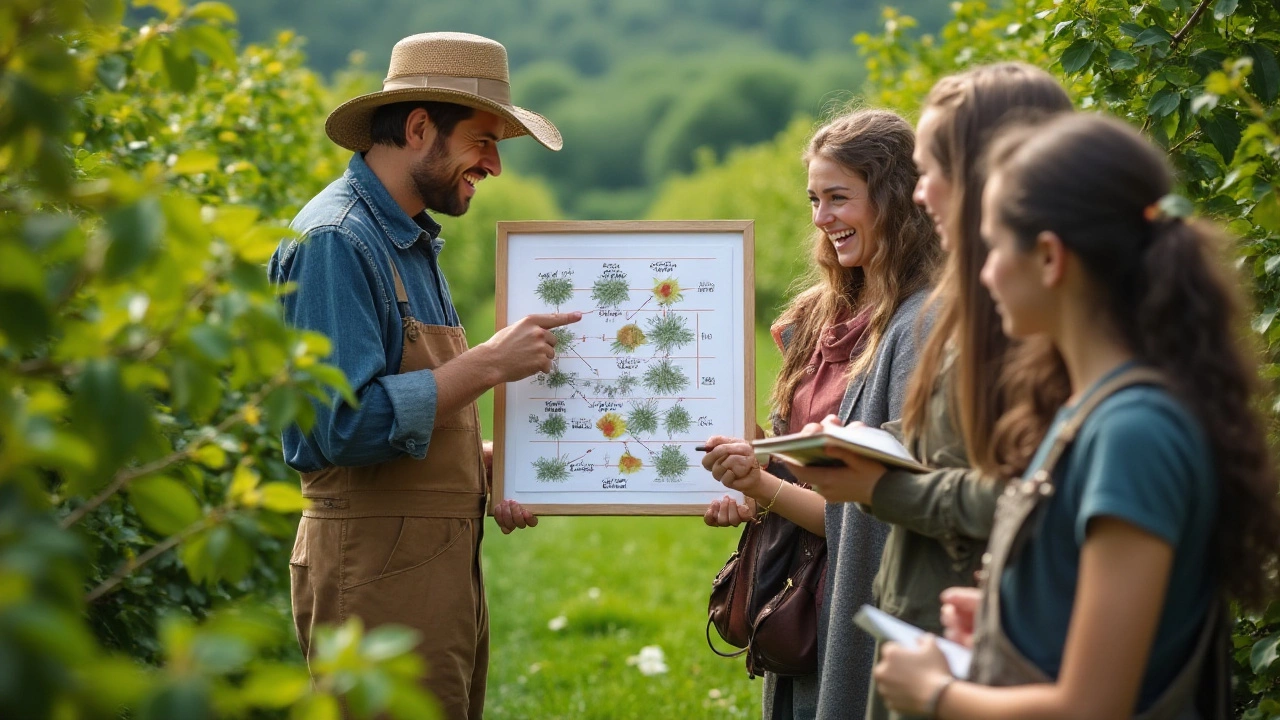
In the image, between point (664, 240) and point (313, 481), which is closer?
point (313, 481)

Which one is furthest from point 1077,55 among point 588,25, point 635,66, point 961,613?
point 588,25

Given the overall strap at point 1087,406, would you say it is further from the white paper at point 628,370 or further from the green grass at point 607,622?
the green grass at point 607,622

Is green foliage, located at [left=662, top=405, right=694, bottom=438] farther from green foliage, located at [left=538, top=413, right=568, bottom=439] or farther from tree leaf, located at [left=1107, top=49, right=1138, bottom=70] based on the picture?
tree leaf, located at [left=1107, top=49, right=1138, bottom=70]

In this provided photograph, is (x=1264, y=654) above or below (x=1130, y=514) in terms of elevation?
below

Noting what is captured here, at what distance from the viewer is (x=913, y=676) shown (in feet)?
6.19

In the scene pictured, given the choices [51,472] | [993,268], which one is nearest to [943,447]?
[993,268]

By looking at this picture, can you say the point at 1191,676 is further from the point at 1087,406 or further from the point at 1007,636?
the point at 1087,406

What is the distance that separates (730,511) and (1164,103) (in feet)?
4.89

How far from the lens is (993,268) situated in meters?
1.86

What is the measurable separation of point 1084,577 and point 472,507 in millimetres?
1959

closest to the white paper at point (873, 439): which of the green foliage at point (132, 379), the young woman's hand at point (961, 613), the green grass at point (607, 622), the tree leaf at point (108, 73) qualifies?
the young woman's hand at point (961, 613)

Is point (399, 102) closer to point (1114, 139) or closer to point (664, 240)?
point (664, 240)

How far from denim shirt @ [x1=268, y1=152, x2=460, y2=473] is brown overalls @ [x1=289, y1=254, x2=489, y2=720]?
0.08 meters

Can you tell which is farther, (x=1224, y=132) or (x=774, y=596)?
(x=774, y=596)
